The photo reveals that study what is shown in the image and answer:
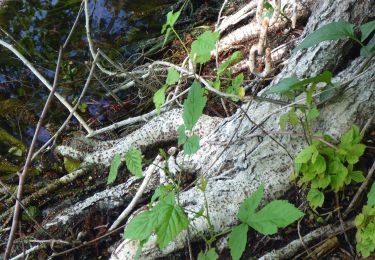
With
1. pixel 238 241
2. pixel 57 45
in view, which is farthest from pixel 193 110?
pixel 57 45

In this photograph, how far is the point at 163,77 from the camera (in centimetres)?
361

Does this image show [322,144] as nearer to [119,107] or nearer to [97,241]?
[97,241]

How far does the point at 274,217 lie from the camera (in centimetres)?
147

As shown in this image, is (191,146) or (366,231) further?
(191,146)

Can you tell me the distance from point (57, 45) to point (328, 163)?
3.85 meters

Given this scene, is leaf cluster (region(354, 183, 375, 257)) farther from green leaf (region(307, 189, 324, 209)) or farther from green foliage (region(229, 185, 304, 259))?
green foliage (region(229, 185, 304, 259))

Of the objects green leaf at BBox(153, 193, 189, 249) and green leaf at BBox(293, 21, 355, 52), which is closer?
green leaf at BBox(153, 193, 189, 249)

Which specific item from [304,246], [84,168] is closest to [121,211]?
[84,168]

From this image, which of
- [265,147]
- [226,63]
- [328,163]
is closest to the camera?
[328,163]

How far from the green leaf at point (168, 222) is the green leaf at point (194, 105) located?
392 mm

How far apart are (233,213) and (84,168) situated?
1.39m

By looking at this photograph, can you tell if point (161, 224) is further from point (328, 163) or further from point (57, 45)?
point (57, 45)

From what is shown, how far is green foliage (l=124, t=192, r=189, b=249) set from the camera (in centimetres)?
143

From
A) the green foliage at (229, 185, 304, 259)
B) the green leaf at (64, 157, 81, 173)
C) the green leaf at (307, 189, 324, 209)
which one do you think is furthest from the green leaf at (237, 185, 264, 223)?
the green leaf at (64, 157, 81, 173)
